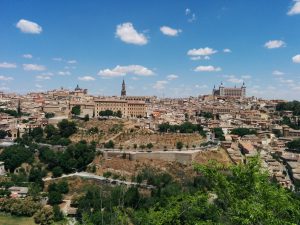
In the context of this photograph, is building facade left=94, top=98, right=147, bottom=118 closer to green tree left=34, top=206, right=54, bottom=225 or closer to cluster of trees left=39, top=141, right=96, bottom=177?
cluster of trees left=39, top=141, right=96, bottom=177

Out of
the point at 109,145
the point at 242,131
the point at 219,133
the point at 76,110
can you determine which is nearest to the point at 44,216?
the point at 109,145

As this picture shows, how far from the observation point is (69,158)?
36.7 metres

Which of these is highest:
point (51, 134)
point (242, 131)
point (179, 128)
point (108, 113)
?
point (108, 113)

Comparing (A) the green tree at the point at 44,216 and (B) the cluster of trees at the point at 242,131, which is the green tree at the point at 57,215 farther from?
(B) the cluster of trees at the point at 242,131

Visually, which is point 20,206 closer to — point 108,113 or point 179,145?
point 179,145

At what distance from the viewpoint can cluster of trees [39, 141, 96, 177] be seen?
35.9 metres

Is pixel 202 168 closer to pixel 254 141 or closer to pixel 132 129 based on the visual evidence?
pixel 132 129

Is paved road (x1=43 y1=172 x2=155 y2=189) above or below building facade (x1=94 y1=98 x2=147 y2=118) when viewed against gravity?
below

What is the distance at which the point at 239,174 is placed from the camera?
7.95m

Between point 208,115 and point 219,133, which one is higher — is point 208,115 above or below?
above

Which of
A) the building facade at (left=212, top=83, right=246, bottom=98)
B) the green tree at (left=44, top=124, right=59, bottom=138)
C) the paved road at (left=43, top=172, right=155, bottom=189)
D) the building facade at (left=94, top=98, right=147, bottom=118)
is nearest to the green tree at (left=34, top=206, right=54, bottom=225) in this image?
the paved road at (left=43, top=172, right=155, bottom=189)

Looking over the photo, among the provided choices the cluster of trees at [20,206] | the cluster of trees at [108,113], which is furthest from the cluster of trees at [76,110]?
the cluster of trees at [20,206]

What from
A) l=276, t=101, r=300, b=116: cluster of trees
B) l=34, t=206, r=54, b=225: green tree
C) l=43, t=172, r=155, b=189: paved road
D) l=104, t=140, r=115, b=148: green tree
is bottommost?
l=34, t=206, r=54, b=225: green tree

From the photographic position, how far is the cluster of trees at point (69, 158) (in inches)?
1414
